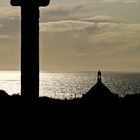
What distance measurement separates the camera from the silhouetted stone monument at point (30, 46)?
18656 millimetres

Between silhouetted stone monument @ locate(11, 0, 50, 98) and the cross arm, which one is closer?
silhouetted stone monument @ locate(11, 0, 50, 98)

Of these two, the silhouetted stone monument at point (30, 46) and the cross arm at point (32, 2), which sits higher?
the cross arm at point (32, 2)

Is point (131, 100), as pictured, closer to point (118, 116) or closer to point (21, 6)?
point (118, 116)

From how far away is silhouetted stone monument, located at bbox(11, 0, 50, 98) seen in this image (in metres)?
18.7

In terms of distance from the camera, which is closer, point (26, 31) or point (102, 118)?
point (26, 31)

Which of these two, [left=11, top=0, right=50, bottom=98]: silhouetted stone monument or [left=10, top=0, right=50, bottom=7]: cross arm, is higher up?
[left=10, top=0, right=50, bottom=7]: cross arm

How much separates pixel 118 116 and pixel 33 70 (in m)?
4.56

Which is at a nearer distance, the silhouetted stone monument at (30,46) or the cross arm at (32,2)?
the silhouetted stone monument at (30,46)

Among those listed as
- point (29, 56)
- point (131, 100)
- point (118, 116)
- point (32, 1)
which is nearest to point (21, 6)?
point (32, 1)

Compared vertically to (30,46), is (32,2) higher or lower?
higher

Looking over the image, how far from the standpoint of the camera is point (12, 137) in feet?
58.1

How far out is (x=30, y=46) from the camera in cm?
1861

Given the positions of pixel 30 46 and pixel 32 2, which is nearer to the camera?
pixel 30 46

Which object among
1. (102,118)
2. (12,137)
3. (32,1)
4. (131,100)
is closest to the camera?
(12,137)
